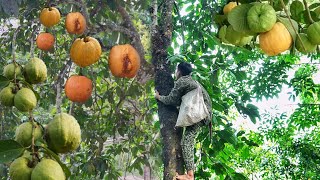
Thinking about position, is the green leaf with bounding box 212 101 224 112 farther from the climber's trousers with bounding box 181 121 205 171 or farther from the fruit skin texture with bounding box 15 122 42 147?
the fruit skin texture with bounding box 15 122 42 147

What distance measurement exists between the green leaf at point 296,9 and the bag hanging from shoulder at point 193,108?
71.8 inches

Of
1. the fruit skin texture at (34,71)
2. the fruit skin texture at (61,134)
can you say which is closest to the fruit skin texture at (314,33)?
the fruit skin texture at (61,134)

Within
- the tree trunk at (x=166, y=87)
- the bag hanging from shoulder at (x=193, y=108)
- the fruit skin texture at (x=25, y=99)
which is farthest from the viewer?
the bag hanging from shoulder at (x=193, y=108)

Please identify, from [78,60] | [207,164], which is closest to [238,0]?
[78,60]

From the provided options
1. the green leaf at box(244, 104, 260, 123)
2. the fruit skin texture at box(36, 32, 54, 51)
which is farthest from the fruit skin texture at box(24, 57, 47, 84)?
the green leaf at box(244, 104, 260, 123)

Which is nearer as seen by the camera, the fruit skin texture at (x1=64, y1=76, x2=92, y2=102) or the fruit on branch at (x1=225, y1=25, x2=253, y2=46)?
Result: the fruit on branch at (x1=225, y1=25, x2=253, y2=46)

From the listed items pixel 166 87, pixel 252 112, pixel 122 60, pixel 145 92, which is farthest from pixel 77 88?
pixel 145 92

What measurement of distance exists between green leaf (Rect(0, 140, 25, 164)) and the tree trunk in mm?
1630

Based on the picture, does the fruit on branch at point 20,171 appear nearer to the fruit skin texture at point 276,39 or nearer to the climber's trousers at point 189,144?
the fruit skin texture at point 276,39

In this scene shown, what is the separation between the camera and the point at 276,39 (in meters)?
0.76

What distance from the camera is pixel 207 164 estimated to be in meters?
3.05

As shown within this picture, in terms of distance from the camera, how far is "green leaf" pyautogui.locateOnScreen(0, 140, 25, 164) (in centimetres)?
83

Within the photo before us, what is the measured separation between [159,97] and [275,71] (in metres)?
Answer: 2.03

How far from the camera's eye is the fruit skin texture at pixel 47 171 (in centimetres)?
77
